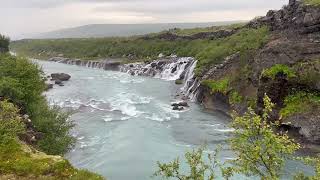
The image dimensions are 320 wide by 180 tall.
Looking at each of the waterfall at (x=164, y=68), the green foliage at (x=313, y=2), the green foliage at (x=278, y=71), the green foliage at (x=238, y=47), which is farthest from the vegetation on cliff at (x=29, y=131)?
the waterfall at (x=164, y=68)

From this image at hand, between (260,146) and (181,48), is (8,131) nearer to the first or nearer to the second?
(260,146)

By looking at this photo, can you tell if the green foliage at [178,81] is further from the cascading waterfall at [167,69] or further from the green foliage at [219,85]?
the green foliage at [219,85]

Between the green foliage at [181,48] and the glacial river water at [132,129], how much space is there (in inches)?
435

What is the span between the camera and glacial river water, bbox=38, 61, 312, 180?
4394 cm

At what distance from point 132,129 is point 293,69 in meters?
22.1

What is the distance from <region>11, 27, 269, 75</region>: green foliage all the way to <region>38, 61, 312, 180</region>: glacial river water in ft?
36.3

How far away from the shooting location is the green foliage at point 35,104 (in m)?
40.3

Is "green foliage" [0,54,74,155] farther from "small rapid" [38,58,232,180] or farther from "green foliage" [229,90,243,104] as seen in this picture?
"green foliage" [229,90,243,104]

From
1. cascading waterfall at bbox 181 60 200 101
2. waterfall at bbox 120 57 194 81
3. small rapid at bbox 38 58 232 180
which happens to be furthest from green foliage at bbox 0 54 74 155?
waterfall at bbox 120 57 194 81

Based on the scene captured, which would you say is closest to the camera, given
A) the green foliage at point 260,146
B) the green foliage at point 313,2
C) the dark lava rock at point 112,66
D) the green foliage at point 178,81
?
the green foliage at point 260,146

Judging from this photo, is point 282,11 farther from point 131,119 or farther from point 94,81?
point 94,81

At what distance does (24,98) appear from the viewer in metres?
46.6

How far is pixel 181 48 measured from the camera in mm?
133750

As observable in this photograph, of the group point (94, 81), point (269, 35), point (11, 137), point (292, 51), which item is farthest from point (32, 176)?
point (94, 81)
